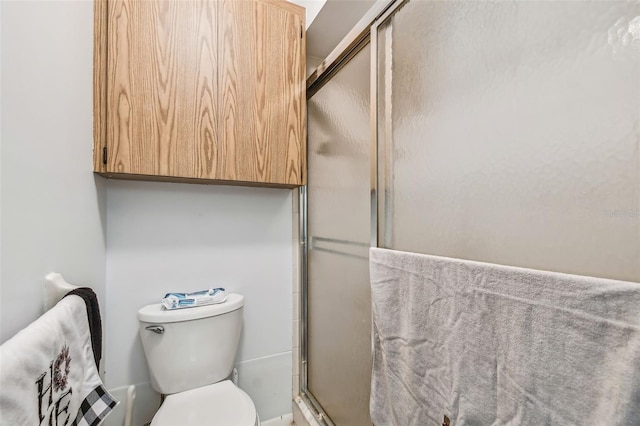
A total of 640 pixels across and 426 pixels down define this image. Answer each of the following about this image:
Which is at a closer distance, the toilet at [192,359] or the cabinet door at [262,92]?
the toilet at [192,359]

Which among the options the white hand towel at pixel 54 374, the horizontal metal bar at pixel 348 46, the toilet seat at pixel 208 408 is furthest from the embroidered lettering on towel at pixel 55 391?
the horizontal metal bar at pixel 348 46

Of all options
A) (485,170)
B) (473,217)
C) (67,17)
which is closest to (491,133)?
(485,170)

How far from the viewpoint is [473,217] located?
2.15 feet

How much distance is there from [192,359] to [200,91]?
42.9 inches

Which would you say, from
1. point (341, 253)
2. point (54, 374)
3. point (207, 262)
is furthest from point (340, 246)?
point (54, 374)

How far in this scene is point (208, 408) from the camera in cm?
105

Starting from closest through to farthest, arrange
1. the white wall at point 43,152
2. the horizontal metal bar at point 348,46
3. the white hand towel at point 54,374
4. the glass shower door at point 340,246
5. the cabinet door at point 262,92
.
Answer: the white hand towel at point 54,374 < the white wall at point 43,152 < the horizontal metal bar at point 348,46 < the glass shower door at point 340,246 < the cabinet door at point 262,92

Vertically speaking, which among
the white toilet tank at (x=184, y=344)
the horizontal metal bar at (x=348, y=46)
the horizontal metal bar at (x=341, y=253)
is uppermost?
the horizontal metal bar at (x=348, y=46)

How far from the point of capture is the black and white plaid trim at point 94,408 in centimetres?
61

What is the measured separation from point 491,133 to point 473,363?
19.5 inches

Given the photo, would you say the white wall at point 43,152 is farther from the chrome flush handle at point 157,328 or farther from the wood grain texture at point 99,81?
the chrome flush handle at point 157,328

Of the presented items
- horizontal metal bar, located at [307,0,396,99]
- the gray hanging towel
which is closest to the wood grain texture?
horizontal metal bar, located at [307,0,396,99]

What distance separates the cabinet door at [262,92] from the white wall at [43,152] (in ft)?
1.47

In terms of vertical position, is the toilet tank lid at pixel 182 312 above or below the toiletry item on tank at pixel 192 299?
below
